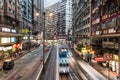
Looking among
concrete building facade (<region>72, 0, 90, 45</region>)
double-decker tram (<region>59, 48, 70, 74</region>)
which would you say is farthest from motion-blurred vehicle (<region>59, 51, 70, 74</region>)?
concrete building facade (<region>72, 0, 90, 45</region>)

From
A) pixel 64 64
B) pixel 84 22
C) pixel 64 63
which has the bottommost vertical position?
pixel 64 64

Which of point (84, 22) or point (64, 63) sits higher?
point (84, 22)

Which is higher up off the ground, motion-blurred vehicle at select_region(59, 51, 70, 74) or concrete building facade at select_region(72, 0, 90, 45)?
concrete building facade at select_region(72, 0, 90, 45)

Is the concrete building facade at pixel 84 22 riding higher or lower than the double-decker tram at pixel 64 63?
higher

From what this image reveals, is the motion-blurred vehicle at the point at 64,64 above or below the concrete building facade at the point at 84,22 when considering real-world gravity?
below

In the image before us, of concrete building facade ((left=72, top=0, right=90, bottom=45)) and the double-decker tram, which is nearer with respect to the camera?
the double-decker tram

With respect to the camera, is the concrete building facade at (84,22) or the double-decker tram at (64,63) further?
the concrete building facade at (84,22)

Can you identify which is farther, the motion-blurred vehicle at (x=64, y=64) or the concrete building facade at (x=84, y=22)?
the concrete building facade at (x=84, y=22)

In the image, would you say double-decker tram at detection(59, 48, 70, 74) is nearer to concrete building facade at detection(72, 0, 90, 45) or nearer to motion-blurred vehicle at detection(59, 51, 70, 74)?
motion-blurred vehicle at detection(59, 51, 70, 74)

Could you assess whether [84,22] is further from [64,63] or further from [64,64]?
[64,64]

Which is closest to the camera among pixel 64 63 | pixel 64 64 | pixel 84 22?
pixel 64 64

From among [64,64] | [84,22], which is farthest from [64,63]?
[84,22]

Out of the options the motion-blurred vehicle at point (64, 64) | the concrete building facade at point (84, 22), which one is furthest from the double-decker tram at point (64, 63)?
the concrete building facade at point (84, 22)

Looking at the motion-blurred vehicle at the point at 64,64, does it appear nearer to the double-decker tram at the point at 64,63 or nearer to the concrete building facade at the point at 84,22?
the double-decker tram at the point at 64,63
